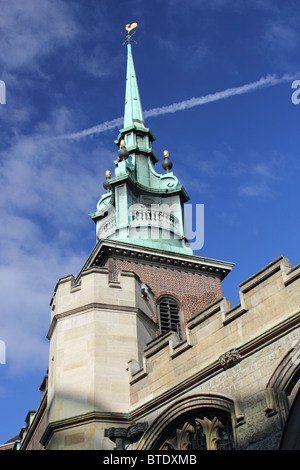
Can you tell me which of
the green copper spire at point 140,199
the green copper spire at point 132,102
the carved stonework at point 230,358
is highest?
the green copper spire at point 132,102

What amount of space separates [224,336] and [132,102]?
29.4 m

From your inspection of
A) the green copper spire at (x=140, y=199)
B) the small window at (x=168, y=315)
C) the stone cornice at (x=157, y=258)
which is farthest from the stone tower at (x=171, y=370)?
the green copper spire at (x=140, y=199)

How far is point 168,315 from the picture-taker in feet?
81.2

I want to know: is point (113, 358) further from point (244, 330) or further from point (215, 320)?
point (244, 330)

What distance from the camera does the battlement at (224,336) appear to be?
10.0 meters

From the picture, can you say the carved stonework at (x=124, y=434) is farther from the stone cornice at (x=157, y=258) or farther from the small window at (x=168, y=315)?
the stone cornice at (x=157, y=258)

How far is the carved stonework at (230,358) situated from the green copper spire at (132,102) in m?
27.2

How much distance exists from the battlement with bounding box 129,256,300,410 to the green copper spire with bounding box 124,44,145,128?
25.5 m

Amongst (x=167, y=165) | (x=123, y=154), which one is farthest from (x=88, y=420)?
(x=167, y=165)

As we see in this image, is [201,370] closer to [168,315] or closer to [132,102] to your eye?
[168,315]

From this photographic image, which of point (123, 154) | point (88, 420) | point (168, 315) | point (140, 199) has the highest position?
point (123, 154)

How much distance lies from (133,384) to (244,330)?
3498 mm
